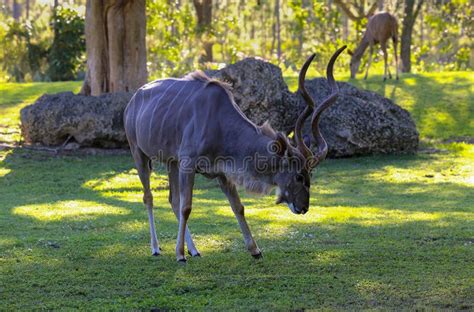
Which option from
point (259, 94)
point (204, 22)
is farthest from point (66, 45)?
point (259, 94)

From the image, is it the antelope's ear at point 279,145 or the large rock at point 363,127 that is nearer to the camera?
the antelope's ear at point 279,145

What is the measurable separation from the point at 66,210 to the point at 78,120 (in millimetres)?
4748

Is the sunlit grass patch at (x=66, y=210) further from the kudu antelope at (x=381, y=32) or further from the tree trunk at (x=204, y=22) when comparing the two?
the tree trunk at (x=204, y=22)

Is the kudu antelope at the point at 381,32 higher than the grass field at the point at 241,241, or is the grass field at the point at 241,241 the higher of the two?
the kudu antelope at the point at 381,32

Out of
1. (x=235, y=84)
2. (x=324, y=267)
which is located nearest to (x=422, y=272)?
(x=324, y=267)

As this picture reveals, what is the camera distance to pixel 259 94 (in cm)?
1518

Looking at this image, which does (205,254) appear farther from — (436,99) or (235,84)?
(436,99)

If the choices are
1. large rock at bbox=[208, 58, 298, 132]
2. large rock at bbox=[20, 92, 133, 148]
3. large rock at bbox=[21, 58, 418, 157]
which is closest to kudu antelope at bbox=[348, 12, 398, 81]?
large rock at bbox=[21, 58, 418, 157]

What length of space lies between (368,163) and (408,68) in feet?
55.8

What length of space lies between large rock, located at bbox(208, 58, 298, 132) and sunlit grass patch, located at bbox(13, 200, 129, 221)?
4.52 m

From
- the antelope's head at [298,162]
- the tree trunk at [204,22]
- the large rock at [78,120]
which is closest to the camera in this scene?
the antelope's head at [298,162]

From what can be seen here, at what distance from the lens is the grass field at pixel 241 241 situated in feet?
21.0

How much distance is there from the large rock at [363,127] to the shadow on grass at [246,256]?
2730 millimetres

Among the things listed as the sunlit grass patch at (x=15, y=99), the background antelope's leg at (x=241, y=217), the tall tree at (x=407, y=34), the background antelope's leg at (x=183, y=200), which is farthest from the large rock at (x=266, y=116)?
the tall tree at (x=407, y=34)
